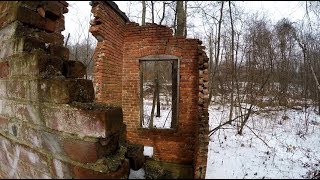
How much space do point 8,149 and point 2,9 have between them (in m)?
1.25

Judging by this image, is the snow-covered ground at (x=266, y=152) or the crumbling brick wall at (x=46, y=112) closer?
the crumbling brick wall at (x=46, y=112)

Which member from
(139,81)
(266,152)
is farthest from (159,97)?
(266,152)

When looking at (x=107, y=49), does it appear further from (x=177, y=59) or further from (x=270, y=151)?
(x=270, y=151)

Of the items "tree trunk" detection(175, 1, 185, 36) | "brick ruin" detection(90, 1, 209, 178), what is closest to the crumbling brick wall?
"brick ruin" detection(90, 1, 209, 178)

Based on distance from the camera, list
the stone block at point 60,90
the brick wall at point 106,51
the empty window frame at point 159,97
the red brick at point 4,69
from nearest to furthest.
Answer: the stone block at point 60,90 < the red brick at point 4,69 < the brick wall at point 106,51 < the empty window frame at point 159,97

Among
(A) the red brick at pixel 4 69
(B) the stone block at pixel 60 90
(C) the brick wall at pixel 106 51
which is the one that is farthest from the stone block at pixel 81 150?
(C) the brick wall at pixel 106 51

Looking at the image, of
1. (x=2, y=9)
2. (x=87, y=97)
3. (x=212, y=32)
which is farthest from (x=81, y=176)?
(x=212, y=32)

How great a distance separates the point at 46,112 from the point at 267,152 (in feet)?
21.5

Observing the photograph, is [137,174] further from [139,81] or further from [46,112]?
[139,81]

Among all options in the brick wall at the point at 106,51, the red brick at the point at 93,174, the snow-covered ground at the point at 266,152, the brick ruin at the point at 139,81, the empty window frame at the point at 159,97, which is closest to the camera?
the red brick at the point at 93,174

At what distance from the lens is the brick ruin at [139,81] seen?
555cm

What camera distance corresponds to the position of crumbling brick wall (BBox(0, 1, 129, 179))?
1549 millimetres

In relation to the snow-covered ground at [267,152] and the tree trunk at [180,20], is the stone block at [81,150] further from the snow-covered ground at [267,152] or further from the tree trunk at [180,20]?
the tree trunk at [180,20]

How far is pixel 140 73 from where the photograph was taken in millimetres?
6422
